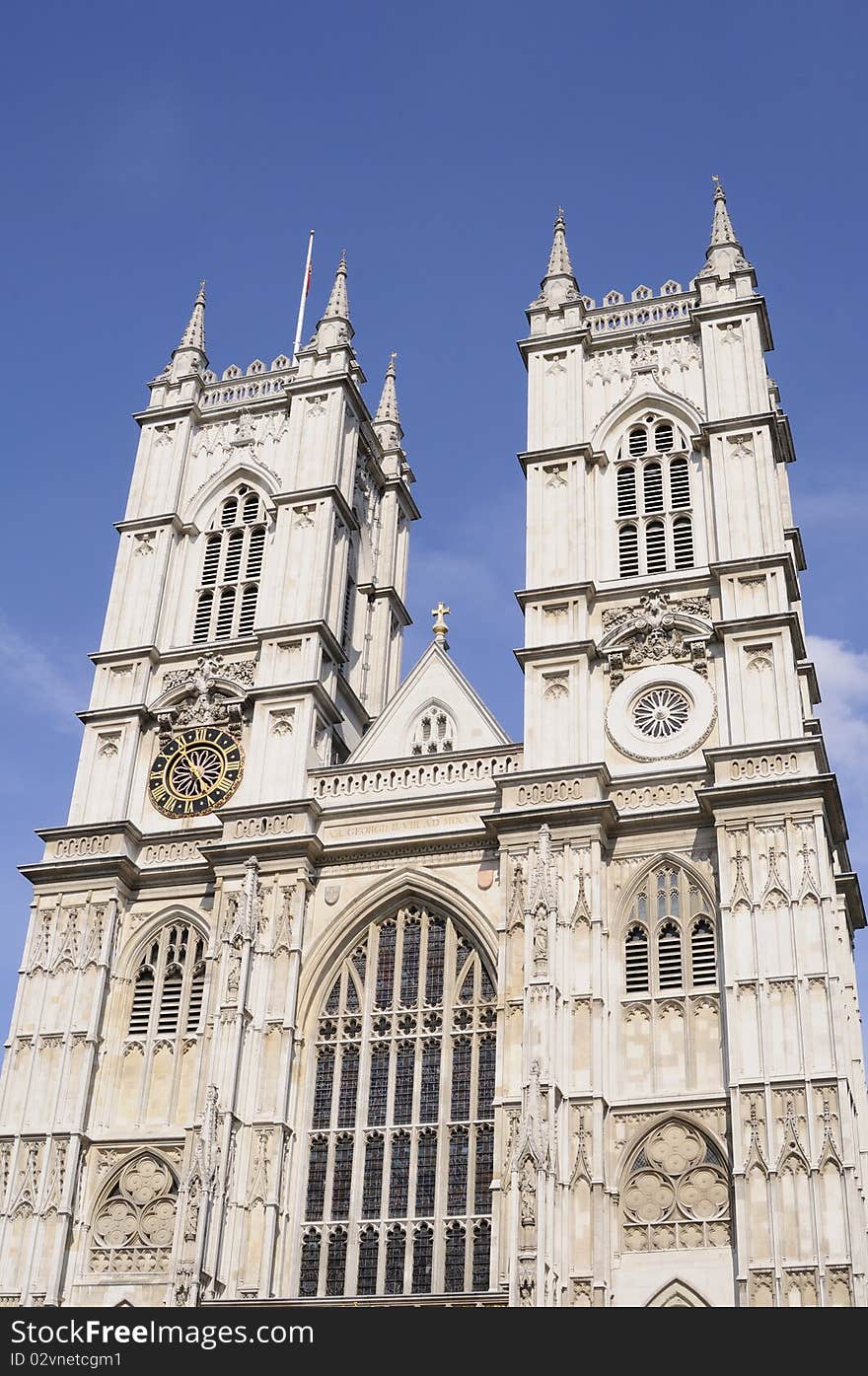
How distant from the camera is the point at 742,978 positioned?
1089 inches

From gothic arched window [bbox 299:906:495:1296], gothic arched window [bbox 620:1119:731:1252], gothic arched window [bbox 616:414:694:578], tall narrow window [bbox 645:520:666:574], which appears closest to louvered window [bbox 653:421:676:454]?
gothic arched window [bbox 616:414:694:578]

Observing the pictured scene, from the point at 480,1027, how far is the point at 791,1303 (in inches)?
296

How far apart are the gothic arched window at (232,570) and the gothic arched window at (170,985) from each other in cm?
742

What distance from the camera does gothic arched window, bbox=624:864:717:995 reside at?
28.9 metres

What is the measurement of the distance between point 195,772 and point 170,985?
4826 mm

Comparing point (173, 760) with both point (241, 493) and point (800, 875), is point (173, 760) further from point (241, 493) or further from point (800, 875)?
point (800, 875)

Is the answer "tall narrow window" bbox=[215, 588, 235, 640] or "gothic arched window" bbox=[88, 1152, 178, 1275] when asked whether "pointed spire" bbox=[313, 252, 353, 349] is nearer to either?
"tall narrow window" bbox=[215, 588, 235, 640]

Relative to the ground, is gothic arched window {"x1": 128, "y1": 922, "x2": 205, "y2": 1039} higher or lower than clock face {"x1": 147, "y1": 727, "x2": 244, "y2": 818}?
lower

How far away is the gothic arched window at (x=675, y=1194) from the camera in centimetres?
2649

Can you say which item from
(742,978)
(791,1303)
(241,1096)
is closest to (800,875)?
(742,978)

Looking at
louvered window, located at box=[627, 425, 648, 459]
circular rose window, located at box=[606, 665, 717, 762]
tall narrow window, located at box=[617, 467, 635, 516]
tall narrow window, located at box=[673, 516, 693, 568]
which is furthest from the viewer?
louvered window, located at box=[627, 425, 648, 459]

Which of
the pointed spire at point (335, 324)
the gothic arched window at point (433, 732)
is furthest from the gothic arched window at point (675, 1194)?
the pointed spire at point (335, 324)

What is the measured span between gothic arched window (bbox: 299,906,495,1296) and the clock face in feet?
16.5

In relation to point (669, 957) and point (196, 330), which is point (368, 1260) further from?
point (196, 330)
